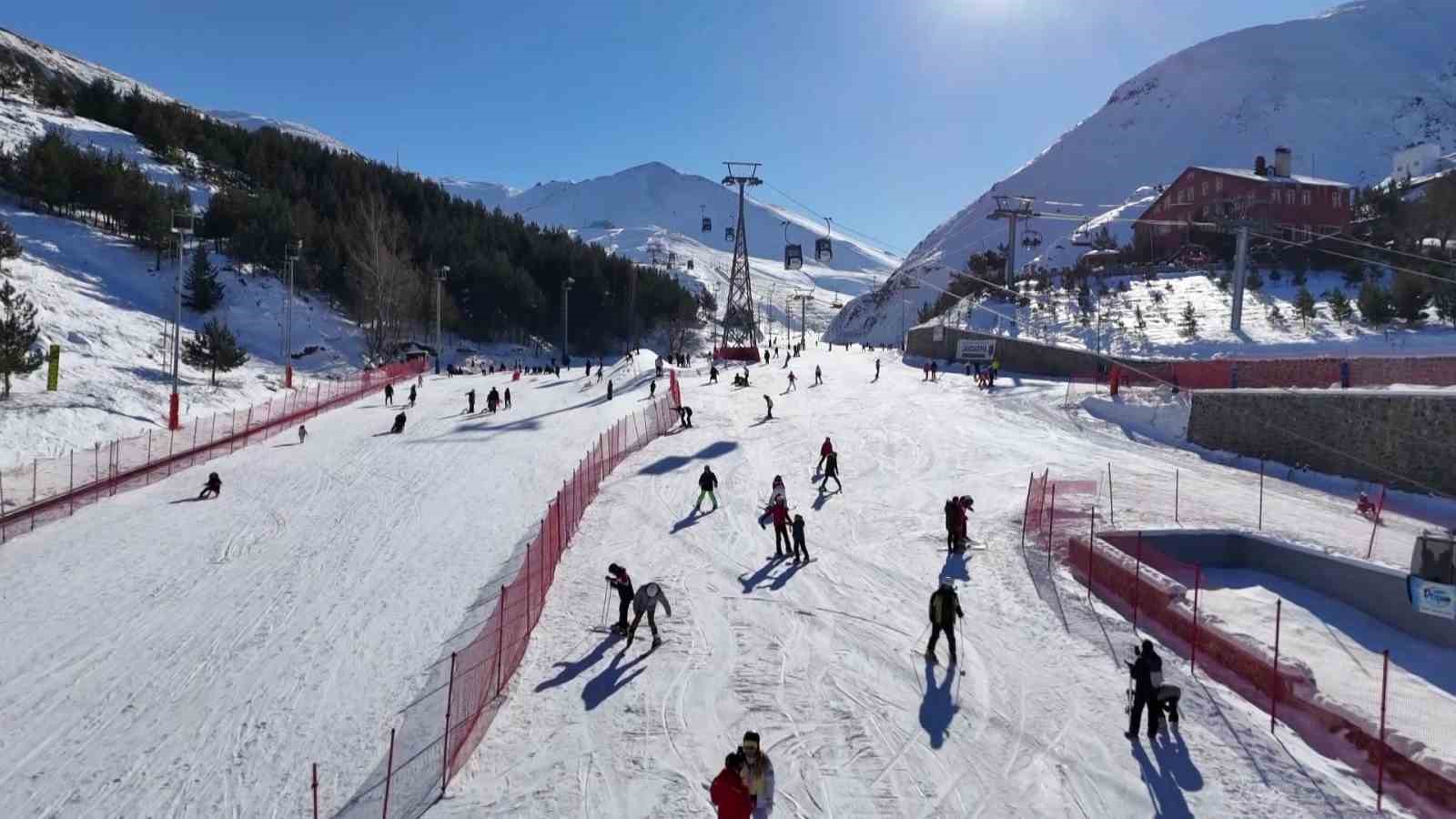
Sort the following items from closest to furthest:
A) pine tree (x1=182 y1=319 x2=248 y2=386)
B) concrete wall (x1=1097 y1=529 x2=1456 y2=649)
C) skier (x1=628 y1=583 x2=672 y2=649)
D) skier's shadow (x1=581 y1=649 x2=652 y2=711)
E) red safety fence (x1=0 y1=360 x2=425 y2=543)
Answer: skier's shadow (x1=581 y1=649 x2=652 y2=711)
skier (x1=628 y1=583 x2=672 y2=649)
concrete wall (x1=1097 y1=529 x2=1456 y2=649)
red safety fence (x1=0 y1=360 x2=425 y2=543)
pine tree (x1=182 y1=319 x2=248 y2=386)

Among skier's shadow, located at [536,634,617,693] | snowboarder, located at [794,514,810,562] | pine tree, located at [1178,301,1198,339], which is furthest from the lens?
pine tree, located at [1178,301,1198,339]

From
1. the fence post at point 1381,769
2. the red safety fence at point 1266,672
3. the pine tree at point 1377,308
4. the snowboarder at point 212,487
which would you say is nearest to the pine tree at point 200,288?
the snowboarder at point 212,487

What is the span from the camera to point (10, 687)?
11.9m

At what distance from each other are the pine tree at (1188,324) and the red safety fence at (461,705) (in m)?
34.7

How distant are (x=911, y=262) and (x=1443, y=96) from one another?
9133 centimetres

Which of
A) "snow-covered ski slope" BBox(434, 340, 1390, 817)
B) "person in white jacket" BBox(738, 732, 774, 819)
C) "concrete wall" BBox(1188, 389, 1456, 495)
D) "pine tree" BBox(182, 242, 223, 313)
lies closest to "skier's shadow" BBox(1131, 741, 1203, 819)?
"snow-covered ski slope" BBox(434, 340, 1390, 817)

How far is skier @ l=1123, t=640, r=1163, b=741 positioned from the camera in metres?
10.1

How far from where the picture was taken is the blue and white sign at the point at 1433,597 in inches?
449

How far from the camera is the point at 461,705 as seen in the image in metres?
10.9

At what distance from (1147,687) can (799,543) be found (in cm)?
794

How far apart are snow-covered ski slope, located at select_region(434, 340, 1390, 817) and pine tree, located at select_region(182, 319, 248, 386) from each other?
26.4 m

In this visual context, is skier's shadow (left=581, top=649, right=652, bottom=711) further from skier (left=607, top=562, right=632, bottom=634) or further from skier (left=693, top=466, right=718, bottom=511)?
skier (left=693, top=466, right=718, bottom=511)

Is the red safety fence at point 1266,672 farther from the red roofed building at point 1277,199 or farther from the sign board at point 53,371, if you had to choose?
the red roofed building at point 1277,199

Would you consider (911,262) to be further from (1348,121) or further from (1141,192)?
(1348,121)
